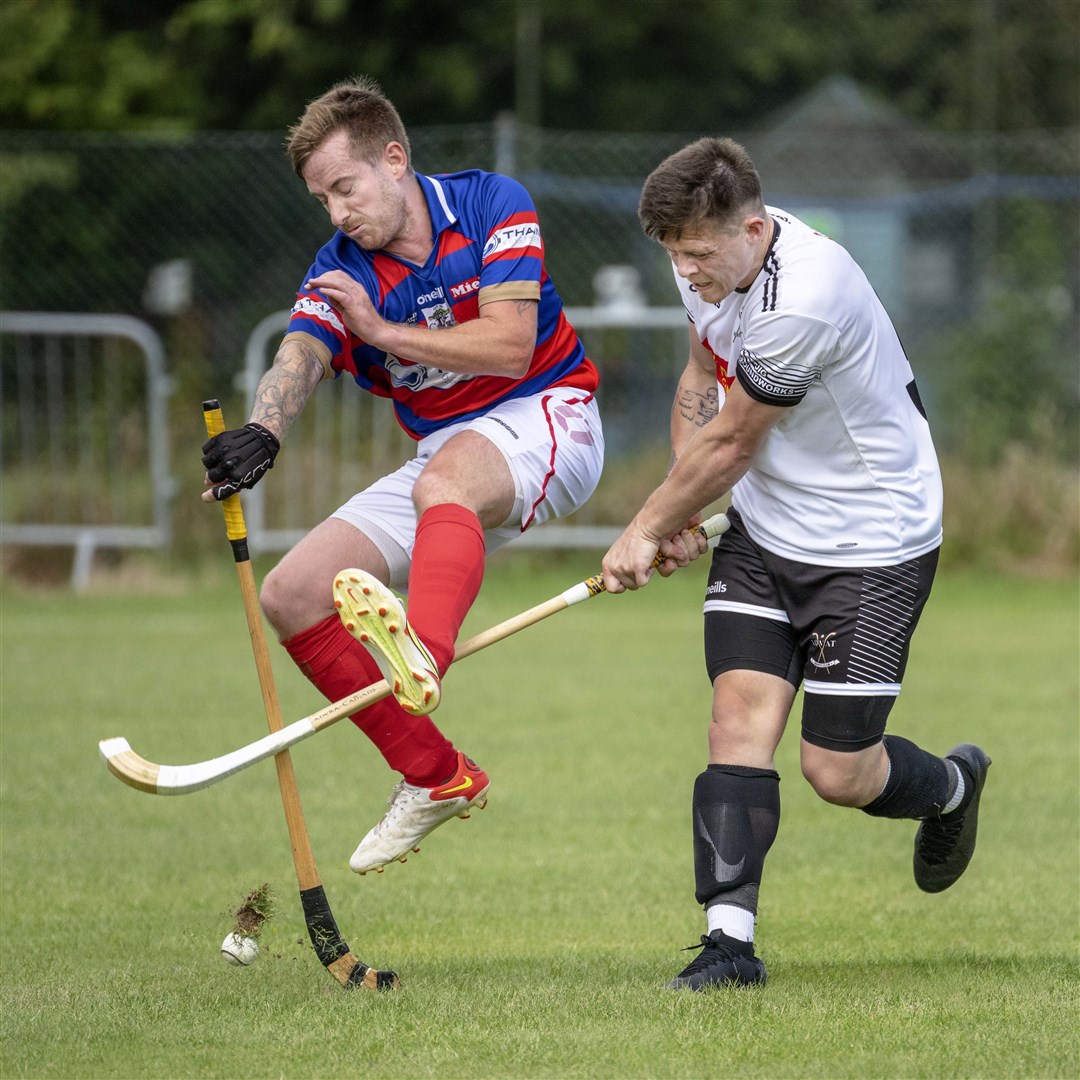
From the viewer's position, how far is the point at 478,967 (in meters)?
4.67

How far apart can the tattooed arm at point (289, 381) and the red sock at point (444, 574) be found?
461mm

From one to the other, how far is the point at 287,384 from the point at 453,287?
54cm

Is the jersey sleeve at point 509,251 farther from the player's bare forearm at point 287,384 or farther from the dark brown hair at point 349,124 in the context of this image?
the player's bare forearm at point 287,384

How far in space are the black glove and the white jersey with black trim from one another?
3.99 ft

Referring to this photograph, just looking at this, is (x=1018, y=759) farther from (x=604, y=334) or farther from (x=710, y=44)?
(x=710, y=44)

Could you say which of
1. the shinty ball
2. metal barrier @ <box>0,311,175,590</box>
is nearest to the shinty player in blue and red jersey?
the shinty ball

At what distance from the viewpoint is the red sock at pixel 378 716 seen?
4.57 meters

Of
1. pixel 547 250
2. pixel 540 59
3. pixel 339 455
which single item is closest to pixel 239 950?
pixel 339 455

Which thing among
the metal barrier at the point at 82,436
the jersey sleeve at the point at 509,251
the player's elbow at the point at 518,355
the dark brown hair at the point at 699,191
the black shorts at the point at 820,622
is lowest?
the metal barrier at the point at 82,436

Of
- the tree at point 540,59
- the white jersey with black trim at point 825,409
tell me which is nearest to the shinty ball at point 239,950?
the white jersey with black trim at point 825,409

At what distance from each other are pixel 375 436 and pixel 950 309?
6.28 meters

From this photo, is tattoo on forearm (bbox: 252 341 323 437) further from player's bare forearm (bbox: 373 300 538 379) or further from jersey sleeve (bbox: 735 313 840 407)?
jersey sleeve (bbox: 735 313 840 407)

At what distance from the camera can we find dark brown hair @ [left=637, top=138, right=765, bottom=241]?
4.06 metres

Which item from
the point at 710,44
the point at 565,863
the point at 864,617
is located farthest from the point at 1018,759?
the point at 710,44
